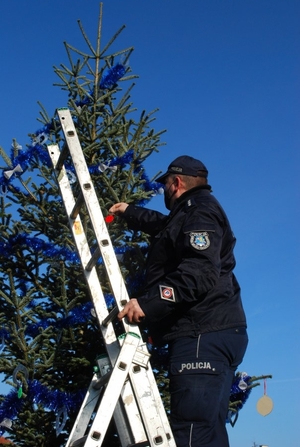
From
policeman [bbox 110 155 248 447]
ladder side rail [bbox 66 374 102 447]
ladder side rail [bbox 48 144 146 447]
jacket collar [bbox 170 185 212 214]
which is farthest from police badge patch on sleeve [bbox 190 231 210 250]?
ladder side rail [bbox 66 374 102 447]

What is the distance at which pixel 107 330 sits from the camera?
3.42m

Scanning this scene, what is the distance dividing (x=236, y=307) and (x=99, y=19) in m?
4.03

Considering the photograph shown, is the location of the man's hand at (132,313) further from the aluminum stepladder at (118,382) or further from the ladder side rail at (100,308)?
the ladder side rail at (100,308)

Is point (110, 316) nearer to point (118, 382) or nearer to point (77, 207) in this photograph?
point (118, 382)

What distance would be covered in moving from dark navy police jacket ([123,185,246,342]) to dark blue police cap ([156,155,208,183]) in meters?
0.19

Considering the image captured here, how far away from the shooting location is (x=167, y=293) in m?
3.24

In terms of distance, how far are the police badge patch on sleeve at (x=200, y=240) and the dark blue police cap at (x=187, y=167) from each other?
72 centimetres

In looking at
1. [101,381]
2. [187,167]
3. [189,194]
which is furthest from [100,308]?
[187,167]

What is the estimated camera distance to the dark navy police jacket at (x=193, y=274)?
3.25 metres

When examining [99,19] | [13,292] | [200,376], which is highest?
[99,19]

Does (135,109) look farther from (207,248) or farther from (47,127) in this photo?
(207,248)

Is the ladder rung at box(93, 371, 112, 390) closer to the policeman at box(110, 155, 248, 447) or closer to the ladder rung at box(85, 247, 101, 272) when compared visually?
the policeman at box(110, 155, 248, 447)

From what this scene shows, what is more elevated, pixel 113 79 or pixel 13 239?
pixel 113 79

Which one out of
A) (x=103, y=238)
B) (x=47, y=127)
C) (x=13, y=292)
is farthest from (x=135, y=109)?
(x=103, y=238)
